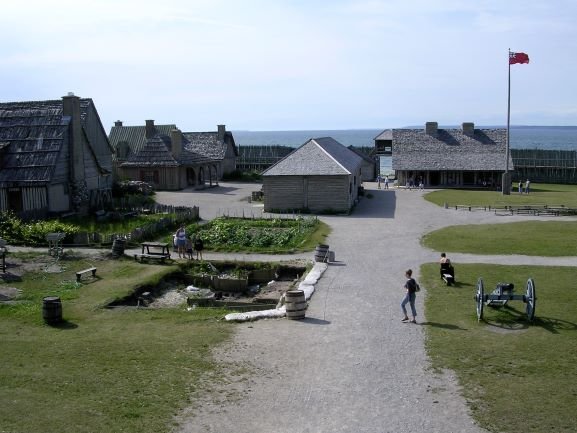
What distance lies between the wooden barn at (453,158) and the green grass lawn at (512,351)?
3855 cm

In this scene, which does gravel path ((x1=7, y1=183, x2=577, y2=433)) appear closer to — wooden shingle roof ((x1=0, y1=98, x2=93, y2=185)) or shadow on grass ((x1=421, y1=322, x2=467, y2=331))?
shadow on grass ((x1=421, y1=322, x2=467, y2=331))

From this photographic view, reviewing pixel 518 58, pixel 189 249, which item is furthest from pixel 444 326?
pixel 518 58

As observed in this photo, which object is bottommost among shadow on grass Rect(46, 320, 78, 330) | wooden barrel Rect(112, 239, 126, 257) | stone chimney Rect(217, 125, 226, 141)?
shadow on grass Rect(46, 320, 78, 330)

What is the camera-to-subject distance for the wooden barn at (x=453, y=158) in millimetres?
62219

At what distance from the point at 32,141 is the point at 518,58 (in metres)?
37.2

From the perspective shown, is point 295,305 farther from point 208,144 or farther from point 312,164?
point 208,144

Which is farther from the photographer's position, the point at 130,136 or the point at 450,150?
the point at 130,136

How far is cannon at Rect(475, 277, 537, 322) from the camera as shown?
1891cm

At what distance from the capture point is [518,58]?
53.2 m

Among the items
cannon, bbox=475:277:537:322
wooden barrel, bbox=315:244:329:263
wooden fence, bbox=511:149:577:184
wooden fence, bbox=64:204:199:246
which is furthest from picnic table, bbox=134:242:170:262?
wooden fence, bbox=511:149:577:184

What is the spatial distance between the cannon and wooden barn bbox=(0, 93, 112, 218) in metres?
25.5

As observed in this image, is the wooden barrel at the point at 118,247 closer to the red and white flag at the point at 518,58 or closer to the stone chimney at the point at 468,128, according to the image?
the red and white flag at the point at 518,58

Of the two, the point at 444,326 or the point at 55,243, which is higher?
the point at 55,243

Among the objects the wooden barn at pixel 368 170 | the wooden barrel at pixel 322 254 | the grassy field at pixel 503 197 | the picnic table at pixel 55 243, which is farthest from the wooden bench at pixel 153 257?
the wooden barn at pixel 368 170
